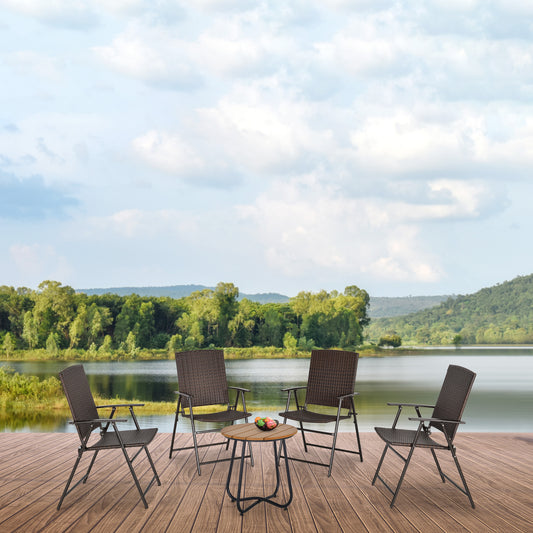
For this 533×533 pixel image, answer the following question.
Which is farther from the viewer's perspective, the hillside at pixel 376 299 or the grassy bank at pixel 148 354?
the grassy bank at pixel 148 354

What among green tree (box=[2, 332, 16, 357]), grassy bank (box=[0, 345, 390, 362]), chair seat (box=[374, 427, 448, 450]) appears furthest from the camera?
green tree (box=[2, 332, 16, 357])

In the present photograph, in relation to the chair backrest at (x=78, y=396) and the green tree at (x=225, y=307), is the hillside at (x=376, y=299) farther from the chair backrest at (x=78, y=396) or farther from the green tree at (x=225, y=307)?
the chair backrest at (x=78, y=396)

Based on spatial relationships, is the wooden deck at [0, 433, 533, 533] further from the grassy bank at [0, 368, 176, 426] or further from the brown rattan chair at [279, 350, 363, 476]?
the grassy bank at [0, 368, 176, 426]

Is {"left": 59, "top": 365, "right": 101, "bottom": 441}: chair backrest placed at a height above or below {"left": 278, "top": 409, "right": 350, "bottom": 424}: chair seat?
above

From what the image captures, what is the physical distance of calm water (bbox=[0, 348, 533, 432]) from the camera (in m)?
16.3

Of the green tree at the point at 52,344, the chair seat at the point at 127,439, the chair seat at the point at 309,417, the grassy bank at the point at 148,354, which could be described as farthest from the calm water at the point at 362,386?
the chair seat at the point at 127,439

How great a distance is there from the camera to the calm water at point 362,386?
1628cm

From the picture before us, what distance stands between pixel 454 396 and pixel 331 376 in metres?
1.40

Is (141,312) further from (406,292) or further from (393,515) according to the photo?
(393,515)

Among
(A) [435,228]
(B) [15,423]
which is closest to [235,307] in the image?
(B) [15,423]

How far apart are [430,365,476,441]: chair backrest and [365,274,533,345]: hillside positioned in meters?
12.2

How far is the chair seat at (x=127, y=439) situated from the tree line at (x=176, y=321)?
12.0 m

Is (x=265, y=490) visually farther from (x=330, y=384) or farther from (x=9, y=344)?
(x=9, y=344)

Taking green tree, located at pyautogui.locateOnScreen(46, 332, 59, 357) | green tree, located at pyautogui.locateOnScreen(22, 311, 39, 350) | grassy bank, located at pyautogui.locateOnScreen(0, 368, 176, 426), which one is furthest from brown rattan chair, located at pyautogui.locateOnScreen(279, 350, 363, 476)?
green tree, located at pyautogui.locateOnScreen(22, 311, 39, 350)
